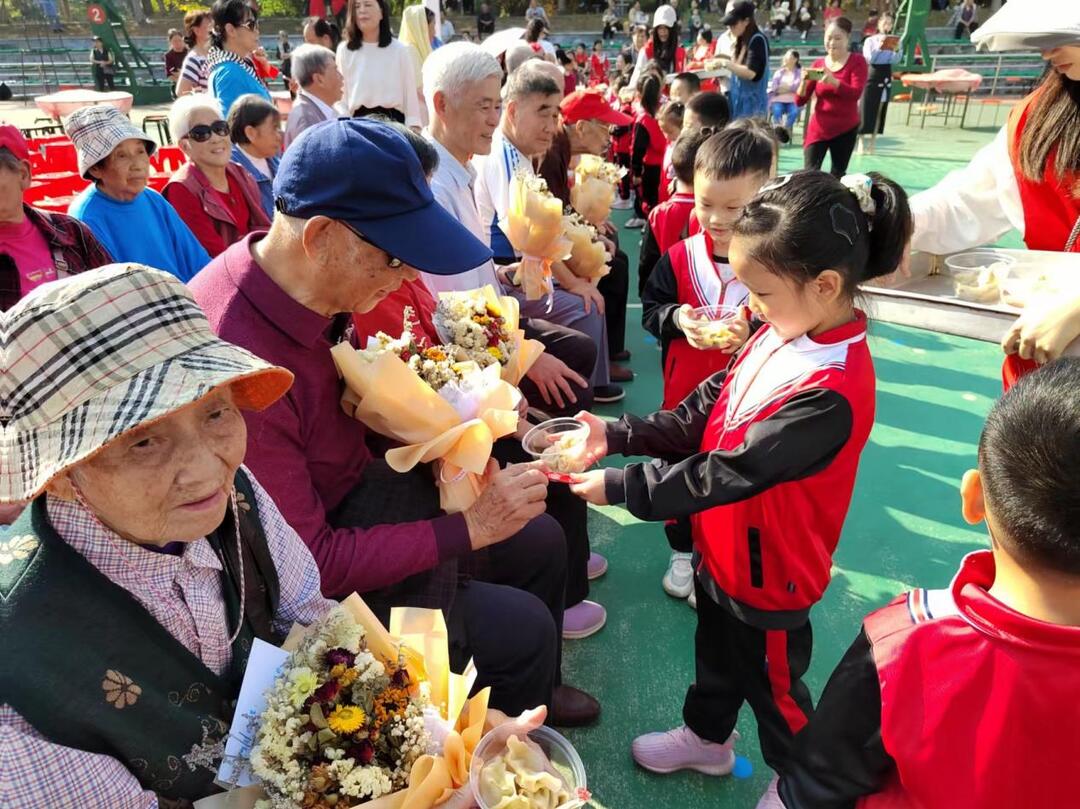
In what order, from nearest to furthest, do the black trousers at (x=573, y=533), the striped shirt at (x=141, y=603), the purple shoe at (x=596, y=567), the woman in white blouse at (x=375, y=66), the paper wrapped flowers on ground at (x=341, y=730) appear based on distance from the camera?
the striped shirt at (x=141, y=603)
the paper wrapped flowers on ground at (x=341, y=730)
the black trousers at (x=573, y=533)
the purple shoe at (x=596, y=567)
the woman in white blouse at (x=375, y=66)

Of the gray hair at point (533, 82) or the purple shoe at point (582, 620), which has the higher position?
the gray hair at point (533, 82)

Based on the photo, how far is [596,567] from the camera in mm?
3281

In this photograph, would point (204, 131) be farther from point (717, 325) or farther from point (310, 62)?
point (717, 325)

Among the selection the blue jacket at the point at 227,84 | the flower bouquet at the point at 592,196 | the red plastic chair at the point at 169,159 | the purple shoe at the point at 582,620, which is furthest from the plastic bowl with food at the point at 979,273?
the red plastic chair at the point at 169,159

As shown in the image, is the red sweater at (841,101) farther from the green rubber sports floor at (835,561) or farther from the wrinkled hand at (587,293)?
the wrinkled hand at (587,293)

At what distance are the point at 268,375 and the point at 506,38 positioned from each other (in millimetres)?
5789

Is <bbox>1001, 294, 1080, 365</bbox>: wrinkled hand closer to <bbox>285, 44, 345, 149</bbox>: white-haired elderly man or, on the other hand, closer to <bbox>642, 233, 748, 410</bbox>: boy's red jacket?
<bbox>642, 233, 748, 410</bbox>: boy's red jacket

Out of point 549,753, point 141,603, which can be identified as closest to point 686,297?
point 549,753

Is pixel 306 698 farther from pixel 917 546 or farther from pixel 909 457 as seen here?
pixel 909 457

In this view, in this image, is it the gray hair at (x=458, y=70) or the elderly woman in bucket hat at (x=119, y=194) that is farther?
the elderly woman in bucket hat at (x=119, y=194)

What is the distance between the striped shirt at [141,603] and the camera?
119 cm

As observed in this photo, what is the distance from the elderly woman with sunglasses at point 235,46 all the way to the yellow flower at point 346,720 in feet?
18.6

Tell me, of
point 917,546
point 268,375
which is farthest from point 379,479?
point 917,546

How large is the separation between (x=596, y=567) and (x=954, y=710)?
2.17m
